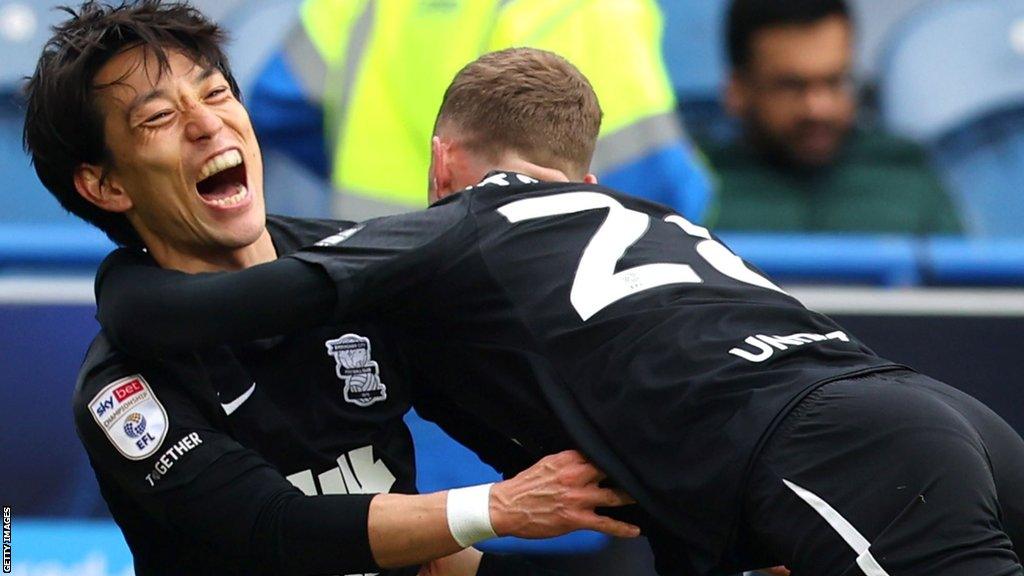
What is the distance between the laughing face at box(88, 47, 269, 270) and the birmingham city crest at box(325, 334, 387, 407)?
205mm

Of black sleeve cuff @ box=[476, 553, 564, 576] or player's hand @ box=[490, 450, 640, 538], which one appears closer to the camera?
player's hand @ box=[490, 450, 640, 538]

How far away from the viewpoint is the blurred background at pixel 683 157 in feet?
12.2

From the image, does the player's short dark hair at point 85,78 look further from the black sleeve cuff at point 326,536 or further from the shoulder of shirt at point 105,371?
the black sleeve cuff at point 326,536

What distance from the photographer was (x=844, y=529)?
187 cm

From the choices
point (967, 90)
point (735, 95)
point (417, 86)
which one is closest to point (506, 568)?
point (417, 86)

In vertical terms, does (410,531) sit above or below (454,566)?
above

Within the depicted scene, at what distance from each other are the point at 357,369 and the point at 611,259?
465mm

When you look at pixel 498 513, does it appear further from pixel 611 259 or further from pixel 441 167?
pixel 441 167

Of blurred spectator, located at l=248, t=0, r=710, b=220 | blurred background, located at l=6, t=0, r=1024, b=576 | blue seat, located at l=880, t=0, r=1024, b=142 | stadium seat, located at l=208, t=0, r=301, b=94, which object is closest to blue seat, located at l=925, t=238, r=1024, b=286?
blurred background, located at l=6, t=0, r=1024, b=576

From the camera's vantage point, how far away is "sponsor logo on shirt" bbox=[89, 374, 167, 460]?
2123 millimetres

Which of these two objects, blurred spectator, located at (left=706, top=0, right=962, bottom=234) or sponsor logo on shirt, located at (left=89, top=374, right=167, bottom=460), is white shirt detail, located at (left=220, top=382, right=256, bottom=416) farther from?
blurred spectator, located at (left=706, top=0, right=962, bottom=234)

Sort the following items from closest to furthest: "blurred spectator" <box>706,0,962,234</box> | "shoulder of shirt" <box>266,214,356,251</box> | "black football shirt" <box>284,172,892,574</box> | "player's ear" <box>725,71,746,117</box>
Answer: "black football shirt" <box>284,172,892,574</box>, "shoulder of shirt" <box>266,214,356,251</box>, "blurred spectator" <box>706,0,962,234</box>, "player's ear" <box>725,71,746,117</box>

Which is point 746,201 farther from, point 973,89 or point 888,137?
point 973,89

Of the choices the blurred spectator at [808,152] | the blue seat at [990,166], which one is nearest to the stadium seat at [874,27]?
the blurred spectator at [808,152]
